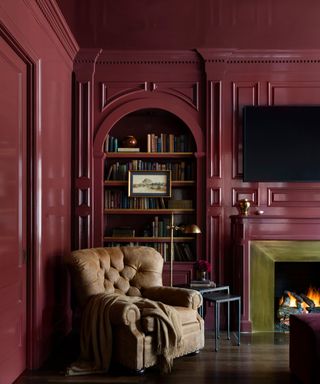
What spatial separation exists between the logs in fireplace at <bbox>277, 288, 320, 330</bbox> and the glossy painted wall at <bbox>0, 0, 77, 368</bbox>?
7.76 ft

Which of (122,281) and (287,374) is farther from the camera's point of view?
(122,281)

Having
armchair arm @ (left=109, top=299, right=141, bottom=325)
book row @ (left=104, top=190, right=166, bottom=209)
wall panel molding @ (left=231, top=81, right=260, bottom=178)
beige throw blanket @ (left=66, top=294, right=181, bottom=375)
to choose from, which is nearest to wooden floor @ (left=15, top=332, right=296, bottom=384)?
beige throw blanket @ (left=66, top=294, right=181, bottom=375)

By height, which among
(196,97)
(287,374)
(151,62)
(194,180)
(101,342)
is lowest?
(287,374)

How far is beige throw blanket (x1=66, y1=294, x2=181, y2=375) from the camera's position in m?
3.83

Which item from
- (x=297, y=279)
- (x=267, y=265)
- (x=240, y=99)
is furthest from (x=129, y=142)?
(x=297, y=279)

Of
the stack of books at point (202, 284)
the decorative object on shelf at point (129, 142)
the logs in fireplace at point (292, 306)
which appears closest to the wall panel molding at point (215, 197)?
the stack of books at point (202, 284)

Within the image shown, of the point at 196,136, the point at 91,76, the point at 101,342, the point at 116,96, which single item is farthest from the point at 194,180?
the point at 101,342

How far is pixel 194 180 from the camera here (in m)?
5.50

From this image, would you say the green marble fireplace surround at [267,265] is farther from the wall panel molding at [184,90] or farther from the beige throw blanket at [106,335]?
the wall panel molding at [184,90]

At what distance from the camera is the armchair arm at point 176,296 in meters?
4.27

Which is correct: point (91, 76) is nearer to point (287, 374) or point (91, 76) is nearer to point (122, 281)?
point (122, 281)

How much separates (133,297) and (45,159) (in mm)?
1463

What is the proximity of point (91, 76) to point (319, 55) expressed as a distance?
8.39 feet

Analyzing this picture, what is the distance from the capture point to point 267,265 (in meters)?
5.14
